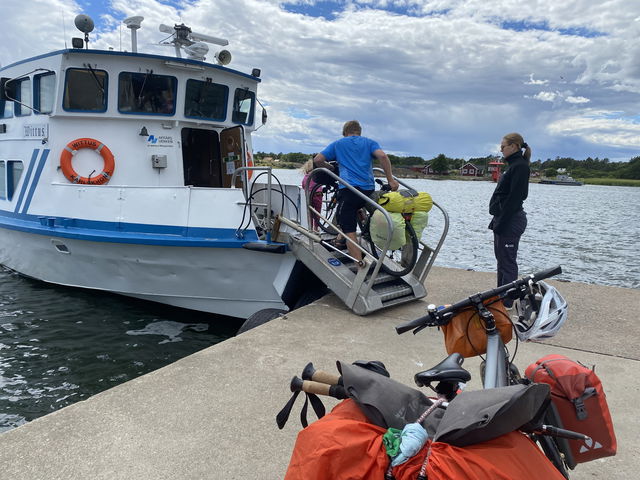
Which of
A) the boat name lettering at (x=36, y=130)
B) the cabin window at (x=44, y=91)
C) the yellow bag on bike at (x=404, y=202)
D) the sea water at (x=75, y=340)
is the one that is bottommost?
the sea water at (x=75, y=340)

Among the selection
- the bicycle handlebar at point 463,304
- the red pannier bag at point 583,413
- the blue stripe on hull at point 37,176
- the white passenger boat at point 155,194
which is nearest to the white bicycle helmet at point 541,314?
the bicycle handlebar at point 463,304

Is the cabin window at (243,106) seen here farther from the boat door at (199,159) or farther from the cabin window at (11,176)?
the cabin window at (11,176)

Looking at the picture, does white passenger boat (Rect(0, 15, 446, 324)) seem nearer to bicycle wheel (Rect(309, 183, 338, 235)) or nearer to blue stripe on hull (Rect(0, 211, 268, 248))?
blue stripe on hull (Rect(0, 211, 268, 248))

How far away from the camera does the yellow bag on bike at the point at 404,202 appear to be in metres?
5.11

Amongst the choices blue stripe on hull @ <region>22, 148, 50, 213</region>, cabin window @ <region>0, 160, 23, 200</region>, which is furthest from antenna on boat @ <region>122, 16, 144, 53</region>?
cabin window @ <region>0, 160, 23, 200</region>

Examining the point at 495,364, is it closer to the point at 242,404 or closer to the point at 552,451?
the point at 552,451

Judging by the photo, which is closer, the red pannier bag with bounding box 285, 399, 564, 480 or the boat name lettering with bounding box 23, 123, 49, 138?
the red pannier bag with bounding box 285, 399, 564, 480

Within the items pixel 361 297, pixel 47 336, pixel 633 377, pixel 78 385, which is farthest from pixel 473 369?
pixel 47 336

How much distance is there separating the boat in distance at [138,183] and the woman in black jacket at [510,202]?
2093 mm

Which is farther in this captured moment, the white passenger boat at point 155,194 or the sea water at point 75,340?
the white passenger boat at point 155,194

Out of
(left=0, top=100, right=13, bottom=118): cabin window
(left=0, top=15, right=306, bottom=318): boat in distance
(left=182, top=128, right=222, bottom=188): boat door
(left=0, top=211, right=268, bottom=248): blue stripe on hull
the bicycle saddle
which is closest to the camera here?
the bicycle saddle

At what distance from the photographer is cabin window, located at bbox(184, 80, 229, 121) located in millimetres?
7352

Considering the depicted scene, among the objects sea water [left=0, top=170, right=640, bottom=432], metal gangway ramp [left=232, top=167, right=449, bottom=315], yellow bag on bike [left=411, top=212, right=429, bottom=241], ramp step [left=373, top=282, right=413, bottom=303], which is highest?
yellow bag on bike [left=411, top=212, right=429, bottom=241]

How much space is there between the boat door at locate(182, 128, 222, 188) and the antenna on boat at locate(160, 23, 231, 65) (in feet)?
3.96
